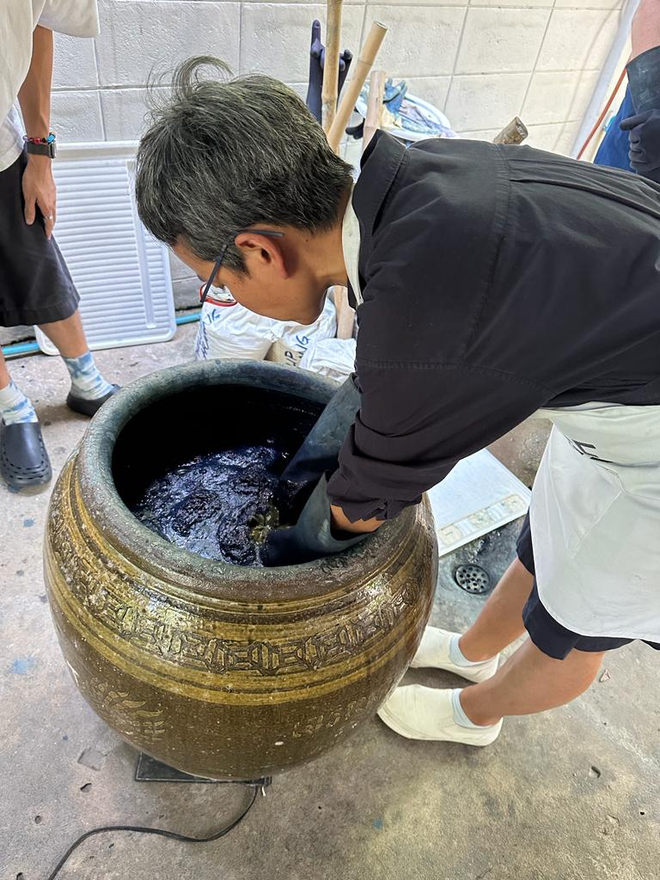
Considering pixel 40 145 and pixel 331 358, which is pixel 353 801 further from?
pixel 40 145

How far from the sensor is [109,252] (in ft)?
6.92

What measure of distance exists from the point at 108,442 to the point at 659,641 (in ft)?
2.91

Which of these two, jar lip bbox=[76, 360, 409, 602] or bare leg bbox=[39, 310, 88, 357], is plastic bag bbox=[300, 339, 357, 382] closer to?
bare leg bbox=[39, 310, 88, 357]

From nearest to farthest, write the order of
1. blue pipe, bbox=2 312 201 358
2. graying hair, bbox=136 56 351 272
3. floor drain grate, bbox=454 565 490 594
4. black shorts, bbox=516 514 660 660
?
graying hair, bbox=136 56 351 272
black shorts, bbox=516 514 660 660
floor drain grate, bbox=454 565 490 594
blue pipe, bbox=2 312 201 358

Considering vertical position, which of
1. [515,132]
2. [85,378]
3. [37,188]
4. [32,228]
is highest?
[515,132]

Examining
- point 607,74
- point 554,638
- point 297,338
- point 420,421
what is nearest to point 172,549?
point 420,421

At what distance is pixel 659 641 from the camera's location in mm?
923

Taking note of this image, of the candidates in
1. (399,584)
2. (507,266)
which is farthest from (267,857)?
(507,266)

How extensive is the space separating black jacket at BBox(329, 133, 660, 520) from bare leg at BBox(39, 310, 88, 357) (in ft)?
4.49

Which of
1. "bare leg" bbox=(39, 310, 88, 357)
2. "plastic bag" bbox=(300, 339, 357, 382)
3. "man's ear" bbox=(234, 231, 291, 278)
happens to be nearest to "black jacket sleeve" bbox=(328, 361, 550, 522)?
"man's ear" bbox=(234, 231, 291, 278)

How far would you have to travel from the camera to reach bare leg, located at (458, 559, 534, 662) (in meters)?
1.25

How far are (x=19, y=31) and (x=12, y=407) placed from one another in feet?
3.17

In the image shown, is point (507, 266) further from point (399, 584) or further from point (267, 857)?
point (267, 857)

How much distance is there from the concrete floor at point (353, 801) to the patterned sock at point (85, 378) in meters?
0.65
